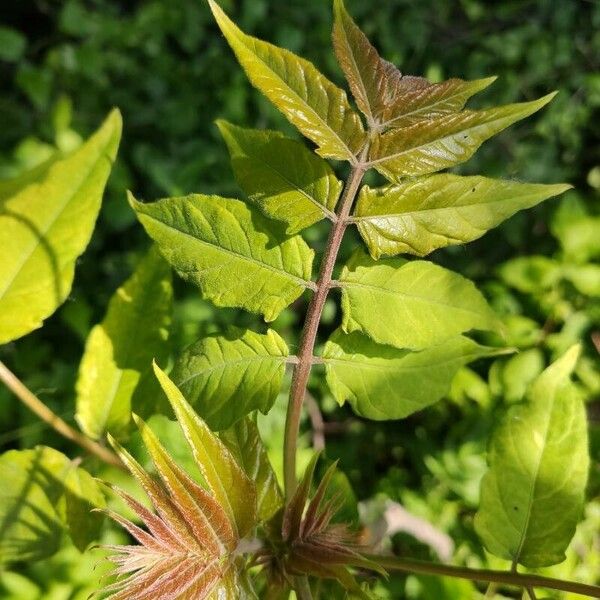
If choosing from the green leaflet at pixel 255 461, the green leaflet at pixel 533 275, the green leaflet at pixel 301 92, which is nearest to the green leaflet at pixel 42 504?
the green leaflet at pixel 255 461

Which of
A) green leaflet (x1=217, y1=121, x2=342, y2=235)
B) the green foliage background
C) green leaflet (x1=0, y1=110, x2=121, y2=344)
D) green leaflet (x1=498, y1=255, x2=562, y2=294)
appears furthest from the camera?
green leaflet (x1=498, y1=255, x2=562, y2=294)

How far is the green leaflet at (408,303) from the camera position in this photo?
Answer: 2.39 feet

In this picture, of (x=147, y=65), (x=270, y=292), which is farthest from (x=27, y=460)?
(x=147, y=65)

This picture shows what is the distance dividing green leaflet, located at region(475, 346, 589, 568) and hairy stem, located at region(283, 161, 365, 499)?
0.96 feet

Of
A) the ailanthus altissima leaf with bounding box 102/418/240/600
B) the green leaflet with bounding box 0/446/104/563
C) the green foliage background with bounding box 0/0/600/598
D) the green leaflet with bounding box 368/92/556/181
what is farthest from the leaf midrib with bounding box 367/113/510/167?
the green foliage background with bounding box 0/0/600/598

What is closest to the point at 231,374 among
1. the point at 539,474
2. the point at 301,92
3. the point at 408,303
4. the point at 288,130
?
the point at 408,303

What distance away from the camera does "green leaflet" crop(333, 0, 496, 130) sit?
26.6 inches

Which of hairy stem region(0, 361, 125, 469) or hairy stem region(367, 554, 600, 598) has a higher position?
hairy stem region(0, 361, 125, 469)

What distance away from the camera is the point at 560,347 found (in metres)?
1.58

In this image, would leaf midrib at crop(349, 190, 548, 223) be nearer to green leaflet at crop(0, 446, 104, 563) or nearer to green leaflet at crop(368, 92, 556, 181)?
green leaflet at crop(368, 92, 556, 181)

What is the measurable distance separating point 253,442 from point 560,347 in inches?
38.5

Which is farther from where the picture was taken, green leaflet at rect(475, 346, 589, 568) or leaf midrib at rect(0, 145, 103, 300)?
green leaflet at rect(475, 346, 589, 568)

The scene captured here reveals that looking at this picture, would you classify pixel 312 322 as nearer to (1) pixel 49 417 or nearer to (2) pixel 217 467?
(2) pixel 217 467

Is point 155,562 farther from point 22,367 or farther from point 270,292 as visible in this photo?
point 22,367
